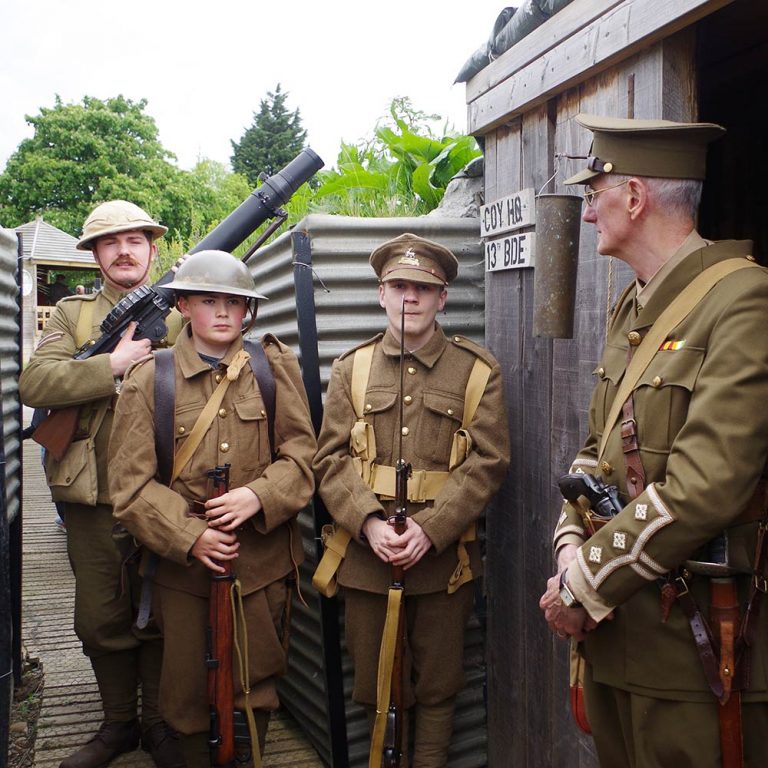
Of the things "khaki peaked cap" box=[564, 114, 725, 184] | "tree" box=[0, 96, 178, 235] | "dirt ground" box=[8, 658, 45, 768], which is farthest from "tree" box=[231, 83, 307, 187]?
"khaki peaked cap" box=[564, 114, 725, 184]

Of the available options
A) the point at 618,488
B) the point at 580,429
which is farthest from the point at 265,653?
the point at 618,488

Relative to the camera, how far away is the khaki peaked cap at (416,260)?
3463mm

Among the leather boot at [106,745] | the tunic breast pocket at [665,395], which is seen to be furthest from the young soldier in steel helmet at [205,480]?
the tunic breast pocket at [665,395]

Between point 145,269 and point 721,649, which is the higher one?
point 145,269

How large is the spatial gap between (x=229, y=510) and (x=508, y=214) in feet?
5.46

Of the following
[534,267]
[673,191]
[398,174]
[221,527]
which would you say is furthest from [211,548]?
[398,174]

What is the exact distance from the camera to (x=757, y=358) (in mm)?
2037

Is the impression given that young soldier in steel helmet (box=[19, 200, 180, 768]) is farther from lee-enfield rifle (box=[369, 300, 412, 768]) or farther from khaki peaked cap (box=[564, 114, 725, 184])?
khaki peaked cap (box=[564, 114, 725, 184])

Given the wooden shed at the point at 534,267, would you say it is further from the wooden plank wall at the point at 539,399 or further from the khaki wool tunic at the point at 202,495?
the khaki wool tunic at the point at 202,495

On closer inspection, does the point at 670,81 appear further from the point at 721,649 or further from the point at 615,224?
the point at 721,649

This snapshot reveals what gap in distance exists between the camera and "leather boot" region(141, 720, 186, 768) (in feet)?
13.0

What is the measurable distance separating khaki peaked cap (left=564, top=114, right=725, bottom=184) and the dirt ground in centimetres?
376

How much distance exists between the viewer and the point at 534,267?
A: 3.22m

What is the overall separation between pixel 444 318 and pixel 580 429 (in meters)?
1.12
